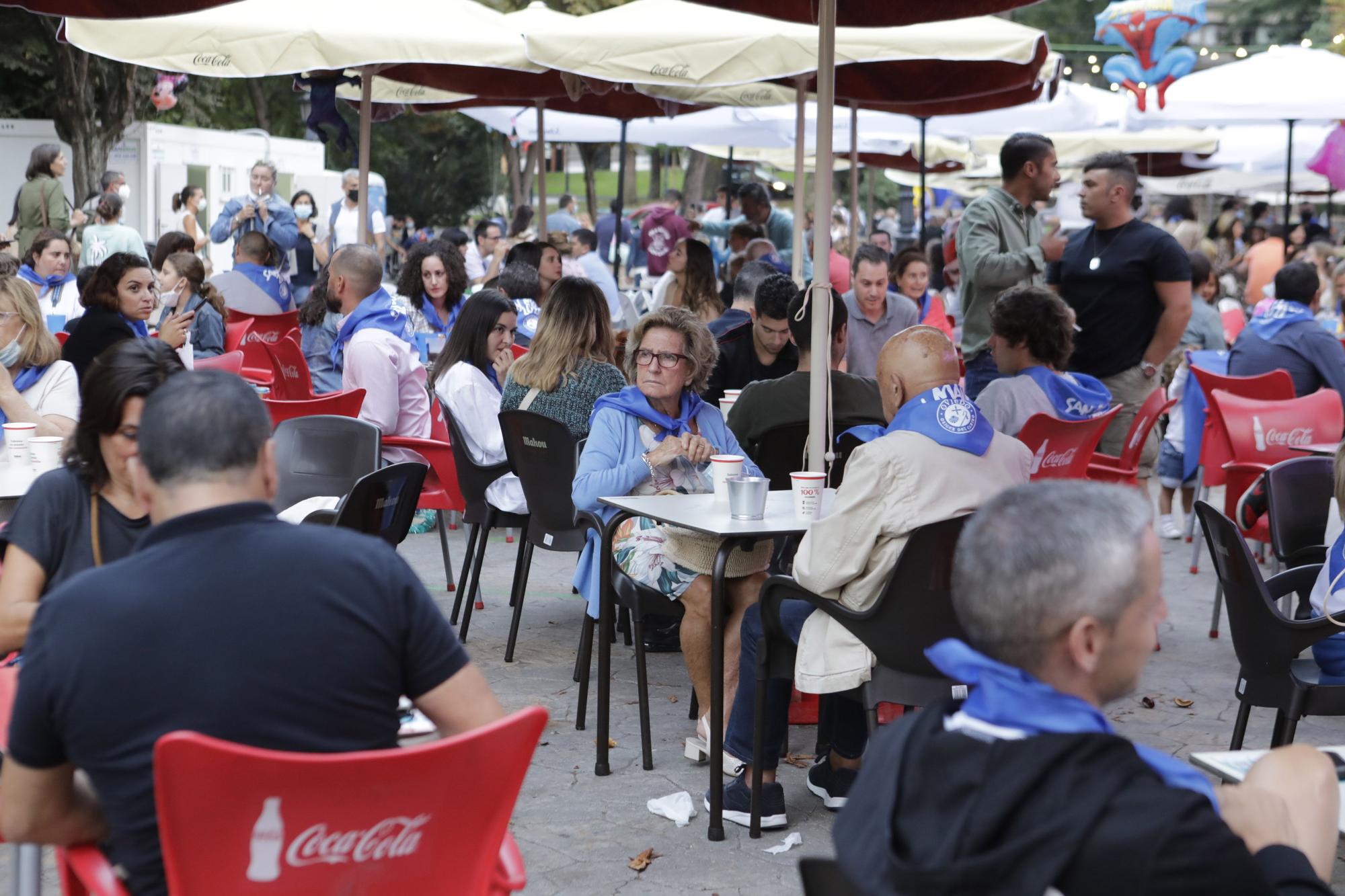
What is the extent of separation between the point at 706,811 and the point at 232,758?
2.69m

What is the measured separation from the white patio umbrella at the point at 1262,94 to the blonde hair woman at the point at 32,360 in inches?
337

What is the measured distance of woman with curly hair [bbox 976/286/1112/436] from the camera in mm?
5707

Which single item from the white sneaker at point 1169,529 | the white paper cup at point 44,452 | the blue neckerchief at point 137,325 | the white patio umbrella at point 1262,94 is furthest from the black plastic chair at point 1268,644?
the white patio umbrella at point 1262,94

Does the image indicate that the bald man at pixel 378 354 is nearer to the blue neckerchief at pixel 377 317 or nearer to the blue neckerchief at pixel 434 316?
the blue neckerchief at pixel 377 317

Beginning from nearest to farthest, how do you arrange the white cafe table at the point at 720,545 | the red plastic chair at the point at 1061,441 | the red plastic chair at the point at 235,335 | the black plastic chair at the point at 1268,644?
the black plastic chair at the point at 1268,644 → the white cafe table at the point at 720,545 → the red plastic chair at the point at 1061,441 → the red plastic chair at the point at 235,335

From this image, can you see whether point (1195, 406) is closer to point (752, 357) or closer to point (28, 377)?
point (752, 357)

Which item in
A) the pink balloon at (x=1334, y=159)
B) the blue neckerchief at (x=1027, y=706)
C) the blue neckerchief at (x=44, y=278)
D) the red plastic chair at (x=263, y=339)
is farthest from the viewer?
the pink balloon at (x=1334, y=159)

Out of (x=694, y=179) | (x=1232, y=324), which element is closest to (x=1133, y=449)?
(x=1232, y=324)

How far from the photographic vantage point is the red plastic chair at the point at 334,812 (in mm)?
1788

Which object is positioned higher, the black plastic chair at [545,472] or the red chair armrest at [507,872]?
the black plastic chair at [545,472]

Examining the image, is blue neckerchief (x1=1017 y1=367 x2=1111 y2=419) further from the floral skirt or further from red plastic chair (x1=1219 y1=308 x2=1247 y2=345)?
red plastic chair (x1=1219 y1=308 x2=1247 y2=345)

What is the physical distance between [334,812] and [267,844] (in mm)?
98

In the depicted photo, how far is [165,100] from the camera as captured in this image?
18.3m

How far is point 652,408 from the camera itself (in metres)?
4.81
